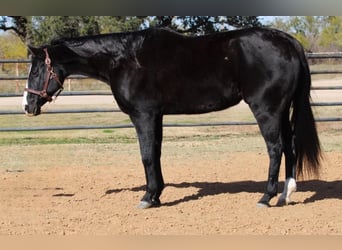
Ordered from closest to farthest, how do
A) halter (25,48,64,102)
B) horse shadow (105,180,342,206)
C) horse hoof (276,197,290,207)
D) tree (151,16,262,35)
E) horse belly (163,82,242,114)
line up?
horse belly (163,82,242,114), horse hoof (276,197,290,207), halter (25,48,64,102), horse shadow (105,180,342,206), tree (151,16,262,35)

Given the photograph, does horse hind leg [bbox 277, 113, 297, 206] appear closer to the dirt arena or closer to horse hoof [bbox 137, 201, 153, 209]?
the dirt arena

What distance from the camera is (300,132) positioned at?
560 centimetres

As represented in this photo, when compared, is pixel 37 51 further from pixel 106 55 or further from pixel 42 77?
pixel 106 55

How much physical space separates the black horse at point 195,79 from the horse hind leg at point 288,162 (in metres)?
0.01

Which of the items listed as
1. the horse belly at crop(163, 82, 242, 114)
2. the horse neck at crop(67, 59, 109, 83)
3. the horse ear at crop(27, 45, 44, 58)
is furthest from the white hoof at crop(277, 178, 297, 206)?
the horse ear at crop(27, 45, 44, 58)

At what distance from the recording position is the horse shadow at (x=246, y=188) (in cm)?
596

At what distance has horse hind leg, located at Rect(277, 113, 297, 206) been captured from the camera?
5.50 m

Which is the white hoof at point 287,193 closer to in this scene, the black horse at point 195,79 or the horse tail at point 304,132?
the black horse at point 195,79

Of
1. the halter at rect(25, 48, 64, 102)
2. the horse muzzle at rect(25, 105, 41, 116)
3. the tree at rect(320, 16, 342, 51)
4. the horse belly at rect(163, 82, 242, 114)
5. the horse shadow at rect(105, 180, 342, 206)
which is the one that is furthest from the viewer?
the tree at rect(320, 16, 342, 51)

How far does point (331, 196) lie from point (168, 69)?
7.67 ft

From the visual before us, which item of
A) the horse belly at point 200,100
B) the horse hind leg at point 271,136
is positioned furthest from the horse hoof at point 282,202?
the horse belly at point 200,100

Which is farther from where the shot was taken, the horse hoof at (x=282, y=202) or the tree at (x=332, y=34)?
the tree at (x=332, y=34)

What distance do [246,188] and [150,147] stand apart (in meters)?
1.59

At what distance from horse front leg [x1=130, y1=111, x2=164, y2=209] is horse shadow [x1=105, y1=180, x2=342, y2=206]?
0.28 meters
